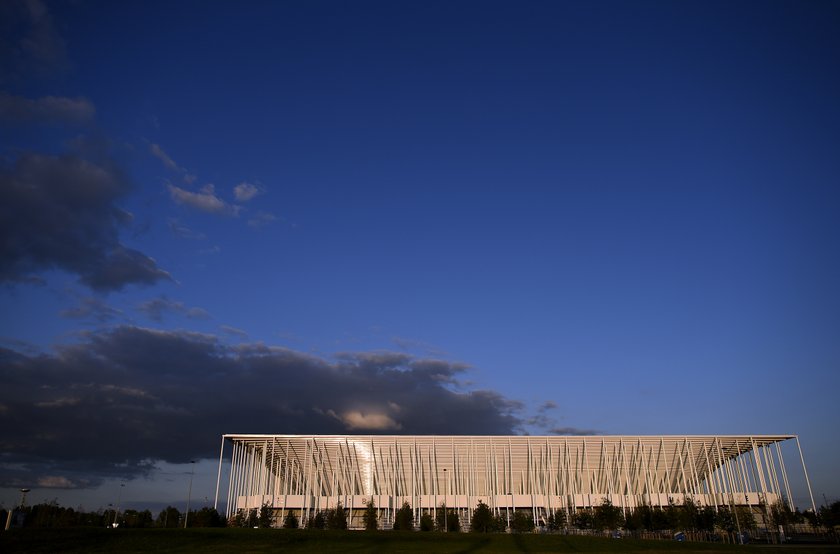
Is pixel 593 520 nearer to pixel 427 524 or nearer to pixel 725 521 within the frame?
pixel 725 521

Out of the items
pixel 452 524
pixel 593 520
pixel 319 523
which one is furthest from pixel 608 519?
pixel 319 523

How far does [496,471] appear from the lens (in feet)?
255

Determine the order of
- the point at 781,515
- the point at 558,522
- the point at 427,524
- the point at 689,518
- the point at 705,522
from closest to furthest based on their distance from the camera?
the point at 705,522 < the point at 689,518 < the point at 427,524 < the point at 781,515 < the point at 558,522

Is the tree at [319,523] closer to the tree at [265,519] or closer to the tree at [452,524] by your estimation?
the tree at [265,519]

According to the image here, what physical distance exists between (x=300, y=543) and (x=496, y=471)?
50.8m

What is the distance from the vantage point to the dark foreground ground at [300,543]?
89.1 ft

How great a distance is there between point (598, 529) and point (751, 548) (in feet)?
85.6

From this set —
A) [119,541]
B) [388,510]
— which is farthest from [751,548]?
[388,510]

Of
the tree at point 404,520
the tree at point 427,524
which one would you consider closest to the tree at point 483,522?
the tree at point 427,524

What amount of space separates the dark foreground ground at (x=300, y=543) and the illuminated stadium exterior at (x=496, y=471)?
39.5 m

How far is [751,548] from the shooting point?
33969 mm

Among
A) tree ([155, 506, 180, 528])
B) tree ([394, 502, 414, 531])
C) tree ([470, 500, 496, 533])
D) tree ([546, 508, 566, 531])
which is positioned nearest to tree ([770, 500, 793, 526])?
tree ([546, 508, 566, 531])

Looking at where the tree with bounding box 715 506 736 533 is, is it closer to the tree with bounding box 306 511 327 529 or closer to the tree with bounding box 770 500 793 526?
the tree with bounding box 770 500 793 526

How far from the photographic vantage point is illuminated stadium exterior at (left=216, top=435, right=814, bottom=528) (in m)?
75.2
